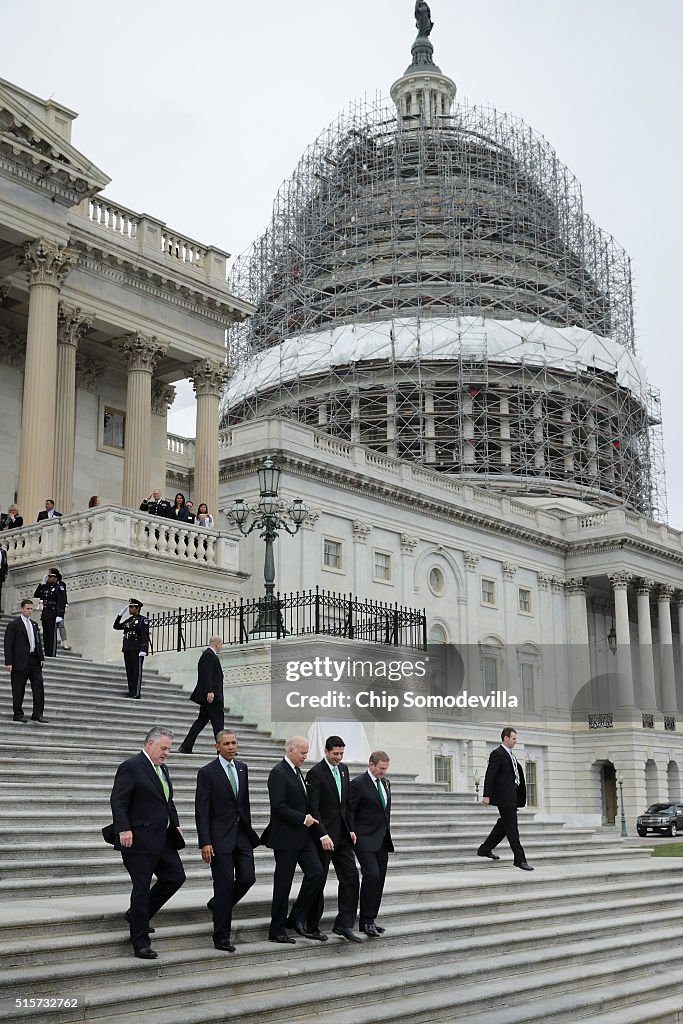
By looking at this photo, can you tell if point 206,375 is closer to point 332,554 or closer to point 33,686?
point 332,554

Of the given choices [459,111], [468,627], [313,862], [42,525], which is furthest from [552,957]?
[459,111]

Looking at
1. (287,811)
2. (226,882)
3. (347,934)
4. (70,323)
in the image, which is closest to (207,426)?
(70,323)

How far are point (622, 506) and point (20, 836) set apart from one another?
196 feet

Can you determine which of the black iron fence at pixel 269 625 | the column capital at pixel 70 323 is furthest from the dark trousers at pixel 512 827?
the column capital at pixel 70 323

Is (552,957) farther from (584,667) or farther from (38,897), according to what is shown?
(584,667)

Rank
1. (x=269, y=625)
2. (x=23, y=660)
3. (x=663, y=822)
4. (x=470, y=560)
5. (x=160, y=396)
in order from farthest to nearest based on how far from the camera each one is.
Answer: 1. (x=470, y=560)
2. (x=663, y=822)
3. (x=160, y=396)
4. (x=269, y=625)
5. (x=23, y=660)

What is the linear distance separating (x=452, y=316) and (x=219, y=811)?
203 feet

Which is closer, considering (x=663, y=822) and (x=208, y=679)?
(x=208, y=679)

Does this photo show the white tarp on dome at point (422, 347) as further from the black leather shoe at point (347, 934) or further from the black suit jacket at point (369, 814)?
the black leather shoe at point (347, 934)

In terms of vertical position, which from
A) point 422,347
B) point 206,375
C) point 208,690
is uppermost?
point 422,347

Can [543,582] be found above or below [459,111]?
below

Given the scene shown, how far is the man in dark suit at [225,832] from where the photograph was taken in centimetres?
982

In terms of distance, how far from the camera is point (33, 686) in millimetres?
17281

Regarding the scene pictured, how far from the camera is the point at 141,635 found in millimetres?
20594
